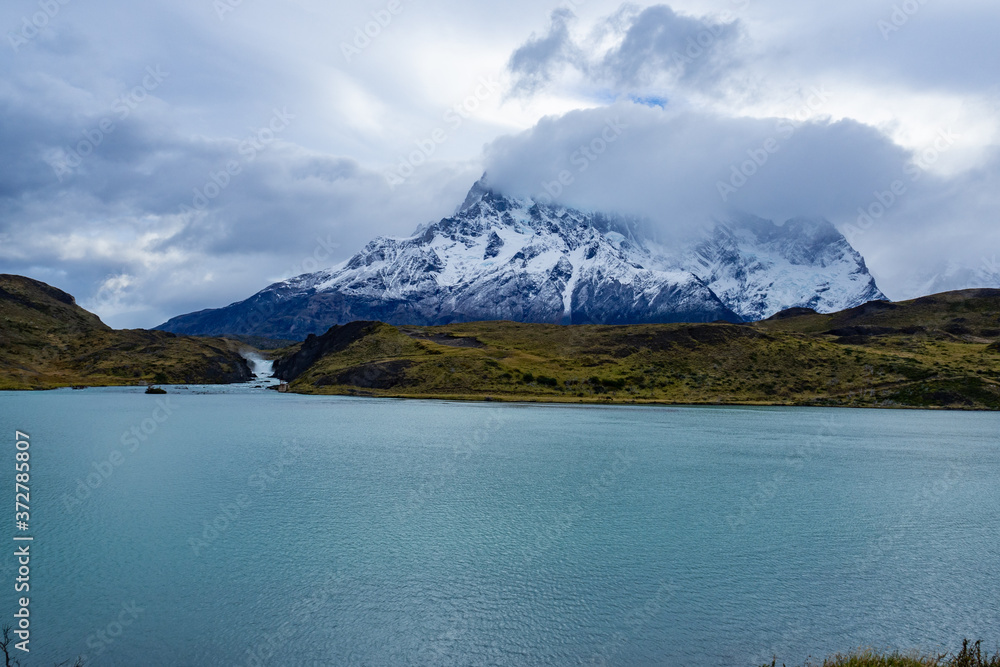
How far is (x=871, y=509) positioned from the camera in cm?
4462

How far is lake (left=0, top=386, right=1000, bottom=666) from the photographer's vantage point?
910 inches

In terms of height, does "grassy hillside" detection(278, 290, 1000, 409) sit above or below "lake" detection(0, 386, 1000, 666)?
above

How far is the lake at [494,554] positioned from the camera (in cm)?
2311

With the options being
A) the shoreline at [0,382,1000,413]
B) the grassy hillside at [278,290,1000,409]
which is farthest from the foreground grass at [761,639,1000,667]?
the grassy hillside at [278,290,1000,409]

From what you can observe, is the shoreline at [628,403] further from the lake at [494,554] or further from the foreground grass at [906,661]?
the foreground grass at [906,661]

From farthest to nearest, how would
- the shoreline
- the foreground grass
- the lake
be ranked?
the shoreline
the lake
the foreground grass

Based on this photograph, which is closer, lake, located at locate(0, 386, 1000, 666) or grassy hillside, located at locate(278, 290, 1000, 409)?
lake, located at locate(0, 386, 1000, 666)

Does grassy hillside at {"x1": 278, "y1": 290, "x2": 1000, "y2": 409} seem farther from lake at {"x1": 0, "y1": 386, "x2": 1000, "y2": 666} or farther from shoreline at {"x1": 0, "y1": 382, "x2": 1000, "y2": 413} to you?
lake at {"x1": 0, "y1": 386, "x2": 1000, "y2": 666}

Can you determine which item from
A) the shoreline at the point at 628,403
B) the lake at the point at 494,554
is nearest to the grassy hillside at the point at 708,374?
the shoreline at the point at 628,403

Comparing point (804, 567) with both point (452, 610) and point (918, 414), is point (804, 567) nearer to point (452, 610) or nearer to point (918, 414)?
point (452, 610)

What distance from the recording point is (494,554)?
3256 centimetres

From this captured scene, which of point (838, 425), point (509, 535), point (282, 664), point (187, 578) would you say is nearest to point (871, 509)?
point (509, 535)

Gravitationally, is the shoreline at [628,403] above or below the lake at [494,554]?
above

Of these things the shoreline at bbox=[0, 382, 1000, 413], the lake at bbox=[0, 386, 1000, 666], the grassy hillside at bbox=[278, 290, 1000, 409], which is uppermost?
the grassy hillside at bbox=[278, 290, 1000, 409]
